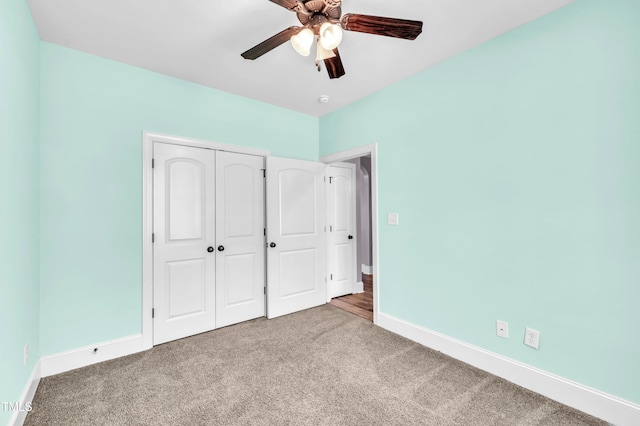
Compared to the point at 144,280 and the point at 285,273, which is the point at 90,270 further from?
the point at 285,273

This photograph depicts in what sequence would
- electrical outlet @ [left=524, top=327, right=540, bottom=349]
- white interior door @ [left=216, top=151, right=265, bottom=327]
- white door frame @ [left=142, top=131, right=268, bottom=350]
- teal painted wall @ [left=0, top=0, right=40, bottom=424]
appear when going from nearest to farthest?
teal painted wall @ [left=0, top=0, right=40, bottom=424]
electrical outlet @ [left=524, top=327, right=540, bottom=349]
white door frame @ [left=142, top=131, right=268, bottom=350]
white interior door @ [left=216, top=151, right=265, bottom=327]

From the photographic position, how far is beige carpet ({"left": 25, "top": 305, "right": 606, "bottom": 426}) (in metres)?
1.69

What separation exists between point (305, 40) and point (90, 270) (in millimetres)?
2517

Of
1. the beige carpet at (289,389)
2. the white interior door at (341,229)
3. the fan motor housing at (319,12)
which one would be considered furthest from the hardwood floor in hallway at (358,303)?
the fan motor housing at (319,12)

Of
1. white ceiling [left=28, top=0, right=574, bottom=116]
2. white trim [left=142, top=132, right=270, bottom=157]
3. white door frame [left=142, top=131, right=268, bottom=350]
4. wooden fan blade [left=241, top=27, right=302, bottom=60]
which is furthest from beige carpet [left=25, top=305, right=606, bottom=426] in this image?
white ceiling [left=28, top=0, right=574, bottom=116]

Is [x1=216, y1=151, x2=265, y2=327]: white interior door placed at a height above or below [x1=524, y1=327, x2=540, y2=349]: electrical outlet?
above

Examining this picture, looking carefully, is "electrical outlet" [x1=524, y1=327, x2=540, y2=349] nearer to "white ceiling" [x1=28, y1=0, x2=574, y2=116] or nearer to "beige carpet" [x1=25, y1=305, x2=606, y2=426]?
"beige carpet" [x1=25, y1=305, x2=606, y2=426]

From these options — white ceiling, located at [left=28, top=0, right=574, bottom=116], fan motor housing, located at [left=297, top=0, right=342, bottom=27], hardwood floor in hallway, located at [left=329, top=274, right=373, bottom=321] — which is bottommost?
hardwood floor in hallway, located at [left=329, top=274, right=373, bottom=321]

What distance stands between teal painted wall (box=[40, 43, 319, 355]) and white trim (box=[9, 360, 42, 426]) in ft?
0.63

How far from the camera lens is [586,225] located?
1.76 meters

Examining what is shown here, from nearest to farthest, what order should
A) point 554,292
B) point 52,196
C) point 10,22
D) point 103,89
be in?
point 10,22 < point 554,292 < point 52,196 < point 103,89

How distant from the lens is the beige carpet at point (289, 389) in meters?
1.69

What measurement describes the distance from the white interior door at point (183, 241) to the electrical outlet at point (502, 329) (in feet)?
8.88

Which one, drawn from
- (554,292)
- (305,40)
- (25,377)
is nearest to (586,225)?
(554,292)
